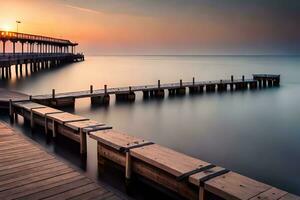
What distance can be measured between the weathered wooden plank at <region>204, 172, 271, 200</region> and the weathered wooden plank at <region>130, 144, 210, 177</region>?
666mm

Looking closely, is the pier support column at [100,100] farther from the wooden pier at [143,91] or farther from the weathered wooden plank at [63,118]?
the weathered wooden plank at [63,118]

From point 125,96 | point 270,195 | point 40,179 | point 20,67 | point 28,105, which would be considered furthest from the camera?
point 20,67

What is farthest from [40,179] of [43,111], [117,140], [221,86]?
[221,86]

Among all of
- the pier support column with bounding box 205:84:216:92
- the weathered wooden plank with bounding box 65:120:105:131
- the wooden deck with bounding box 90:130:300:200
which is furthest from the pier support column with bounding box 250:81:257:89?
the wooden deck with bounding box 90:130:300:200

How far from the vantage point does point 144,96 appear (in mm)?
29391

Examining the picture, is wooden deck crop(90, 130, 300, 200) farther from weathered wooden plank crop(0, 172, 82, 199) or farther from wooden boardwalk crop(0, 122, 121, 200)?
weathered wooden plank crop(0, 172, 82, 199)

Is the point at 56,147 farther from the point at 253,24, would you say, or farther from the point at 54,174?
the point at 253,24

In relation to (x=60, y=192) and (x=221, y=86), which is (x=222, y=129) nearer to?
(x=60, y=192)

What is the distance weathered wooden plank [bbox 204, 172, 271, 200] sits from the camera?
16.5 ft

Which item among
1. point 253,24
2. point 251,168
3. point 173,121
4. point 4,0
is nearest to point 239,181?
point 251,168

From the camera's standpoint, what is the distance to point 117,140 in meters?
8.05

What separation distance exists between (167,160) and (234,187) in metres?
1.69

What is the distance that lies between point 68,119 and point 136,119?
982cm

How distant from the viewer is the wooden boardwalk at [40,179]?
18.8 ft
